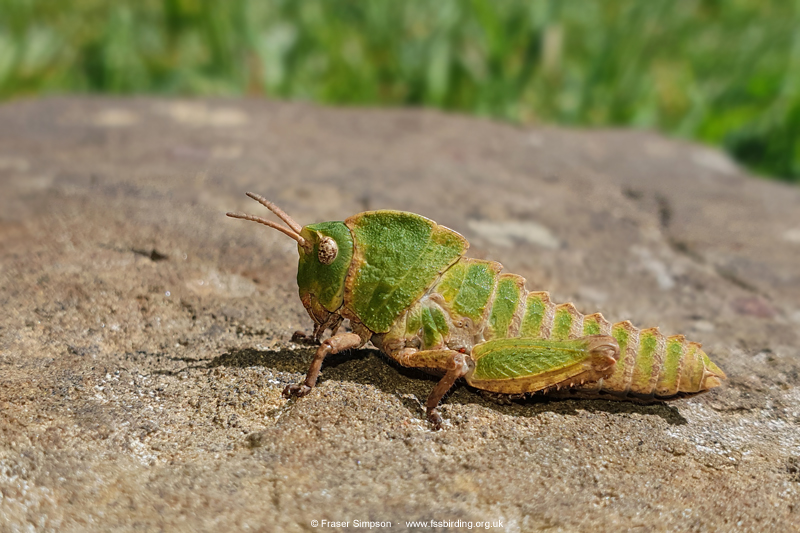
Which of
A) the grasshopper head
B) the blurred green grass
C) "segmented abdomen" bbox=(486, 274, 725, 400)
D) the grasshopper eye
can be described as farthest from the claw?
the blurred green grass

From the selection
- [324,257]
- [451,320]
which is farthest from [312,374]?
[451,320]

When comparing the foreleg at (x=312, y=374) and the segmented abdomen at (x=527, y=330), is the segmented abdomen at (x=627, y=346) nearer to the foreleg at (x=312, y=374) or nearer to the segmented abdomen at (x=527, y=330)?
the segmented abdomen at (x=527, y=330)

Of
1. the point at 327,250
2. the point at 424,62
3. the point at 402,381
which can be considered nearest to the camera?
the point at 327,250

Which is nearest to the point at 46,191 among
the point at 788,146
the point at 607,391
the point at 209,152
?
the point at 209,152

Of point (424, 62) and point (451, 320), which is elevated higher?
point (424, 62)

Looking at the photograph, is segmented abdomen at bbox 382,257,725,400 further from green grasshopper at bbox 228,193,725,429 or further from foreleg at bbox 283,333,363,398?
foreleg at bbox 283,333,363,398

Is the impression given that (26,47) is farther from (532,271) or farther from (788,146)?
(788,146)

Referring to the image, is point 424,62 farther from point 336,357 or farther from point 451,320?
point 451,320
